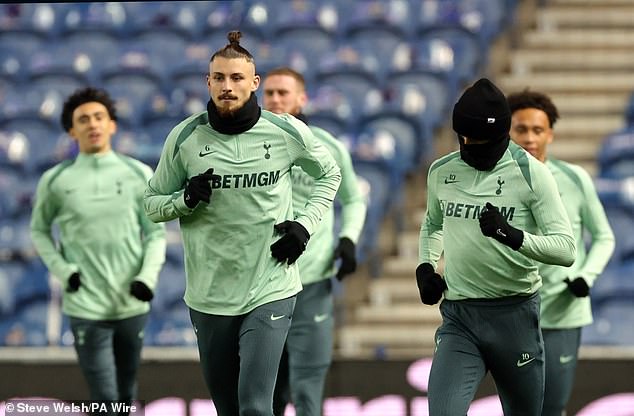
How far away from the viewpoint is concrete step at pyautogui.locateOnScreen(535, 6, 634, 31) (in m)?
12.6

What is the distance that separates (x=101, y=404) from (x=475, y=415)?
252cm

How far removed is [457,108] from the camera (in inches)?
203

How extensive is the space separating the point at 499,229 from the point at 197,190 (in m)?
1.21

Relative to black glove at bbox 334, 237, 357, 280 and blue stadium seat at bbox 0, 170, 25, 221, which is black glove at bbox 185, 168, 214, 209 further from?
blue stadium seat at bbox 0, 170, 25, 221

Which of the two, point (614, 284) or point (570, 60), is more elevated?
point (570, 60)

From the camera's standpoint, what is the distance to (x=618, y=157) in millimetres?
10219

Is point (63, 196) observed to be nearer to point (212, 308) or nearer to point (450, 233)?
point (212, 308)

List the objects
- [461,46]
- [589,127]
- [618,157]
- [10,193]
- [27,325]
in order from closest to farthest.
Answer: [27,325] < [618,157] < [10,193] < [589,127] < [461,46]

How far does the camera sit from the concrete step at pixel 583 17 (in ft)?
41.3

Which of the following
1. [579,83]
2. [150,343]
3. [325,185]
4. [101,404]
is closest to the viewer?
[325,185]

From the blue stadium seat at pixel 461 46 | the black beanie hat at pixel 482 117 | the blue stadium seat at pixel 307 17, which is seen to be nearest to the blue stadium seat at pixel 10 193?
the blue stadium seat at pixel 307 17

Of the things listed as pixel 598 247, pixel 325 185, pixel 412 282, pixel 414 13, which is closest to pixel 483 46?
pixel 414 13

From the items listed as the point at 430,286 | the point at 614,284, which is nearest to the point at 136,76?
the point at 614,284

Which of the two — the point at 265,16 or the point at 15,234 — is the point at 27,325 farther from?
the point at 265,16
